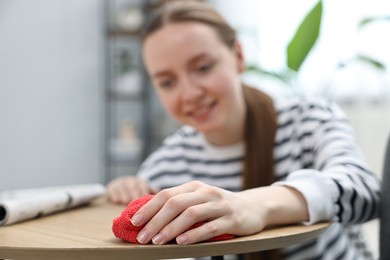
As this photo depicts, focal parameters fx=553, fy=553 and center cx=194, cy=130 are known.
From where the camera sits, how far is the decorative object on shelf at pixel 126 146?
3811 millimetres

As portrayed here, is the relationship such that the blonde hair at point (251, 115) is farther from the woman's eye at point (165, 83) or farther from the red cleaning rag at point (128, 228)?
the red cleaning rag at point (128, 228)

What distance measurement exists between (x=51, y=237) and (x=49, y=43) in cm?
332

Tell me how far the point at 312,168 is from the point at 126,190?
0.44 metres

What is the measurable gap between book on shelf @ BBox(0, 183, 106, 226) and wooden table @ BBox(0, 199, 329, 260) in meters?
0.02

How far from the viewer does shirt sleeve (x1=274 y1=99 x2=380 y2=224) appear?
0.87 metres

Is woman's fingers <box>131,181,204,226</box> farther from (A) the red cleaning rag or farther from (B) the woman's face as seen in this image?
(B) the woman's face

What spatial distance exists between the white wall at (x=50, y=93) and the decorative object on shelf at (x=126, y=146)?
25 centimetres

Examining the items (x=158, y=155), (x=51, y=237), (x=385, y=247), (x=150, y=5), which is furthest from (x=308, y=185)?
(x=150, y=5)

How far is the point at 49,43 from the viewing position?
388 centimetres

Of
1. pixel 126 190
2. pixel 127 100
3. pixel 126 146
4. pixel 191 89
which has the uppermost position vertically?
pixel 191 89

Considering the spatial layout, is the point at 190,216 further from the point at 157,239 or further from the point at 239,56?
the point at 239,56

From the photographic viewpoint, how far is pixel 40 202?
996 mm

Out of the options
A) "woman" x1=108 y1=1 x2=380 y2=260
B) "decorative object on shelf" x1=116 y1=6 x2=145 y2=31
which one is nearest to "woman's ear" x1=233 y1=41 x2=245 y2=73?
"woman" x1=108 y1=1 x2=380 y2=260

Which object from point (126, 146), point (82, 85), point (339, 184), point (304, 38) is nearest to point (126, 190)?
point (339, 184)
